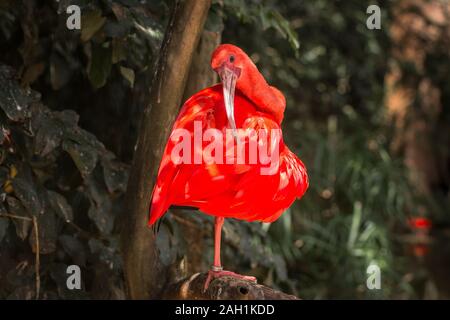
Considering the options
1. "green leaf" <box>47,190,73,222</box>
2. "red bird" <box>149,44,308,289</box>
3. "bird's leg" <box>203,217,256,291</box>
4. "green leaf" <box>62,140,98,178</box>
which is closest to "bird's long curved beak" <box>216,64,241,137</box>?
"red bird" <box>149,44,308,289</box>

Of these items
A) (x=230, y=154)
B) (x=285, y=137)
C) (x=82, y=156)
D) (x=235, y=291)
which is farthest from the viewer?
(x=285, y=137)

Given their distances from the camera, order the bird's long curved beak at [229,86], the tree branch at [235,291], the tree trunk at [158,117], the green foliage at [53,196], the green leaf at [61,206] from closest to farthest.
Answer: the bird's long curved beak at [229,86], the tree branch at [235,291], the tree trunk at [158,117], the green foliage at [53,196], the green leaf at [61,206]

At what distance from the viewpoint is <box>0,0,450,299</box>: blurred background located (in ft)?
5.42

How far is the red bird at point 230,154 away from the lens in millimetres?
1187

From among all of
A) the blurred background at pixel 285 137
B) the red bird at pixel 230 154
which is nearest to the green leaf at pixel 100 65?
the blurred background at pixel 285 137

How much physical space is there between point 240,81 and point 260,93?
0.04 m

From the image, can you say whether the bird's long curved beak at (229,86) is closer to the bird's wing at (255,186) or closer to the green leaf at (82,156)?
the bird's wing at (255,186)

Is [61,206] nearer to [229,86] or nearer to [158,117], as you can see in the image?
[158,117]

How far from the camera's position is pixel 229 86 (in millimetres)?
Answer: 1199

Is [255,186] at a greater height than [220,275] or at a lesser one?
greater

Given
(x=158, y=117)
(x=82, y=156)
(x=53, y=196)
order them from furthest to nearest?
(x=53, y=196)
(x=82, y=156)
(x=158, y=117)

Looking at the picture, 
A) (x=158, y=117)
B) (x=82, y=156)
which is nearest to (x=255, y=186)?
(x=158, y=117)

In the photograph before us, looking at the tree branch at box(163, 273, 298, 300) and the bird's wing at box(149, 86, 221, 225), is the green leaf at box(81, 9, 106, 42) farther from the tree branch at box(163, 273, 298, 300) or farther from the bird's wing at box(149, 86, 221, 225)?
the tree branch at box(163, 273, 298, 300)

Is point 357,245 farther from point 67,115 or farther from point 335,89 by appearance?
point 67,115
